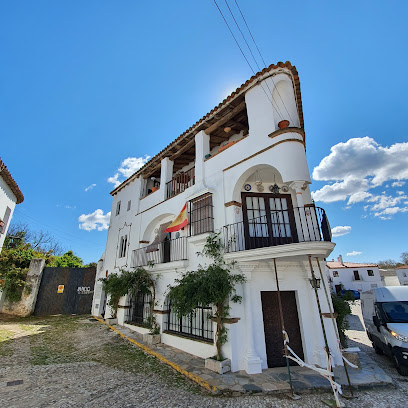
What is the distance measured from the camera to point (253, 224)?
24.9 ft

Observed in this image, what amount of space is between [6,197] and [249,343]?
1547 centimetres

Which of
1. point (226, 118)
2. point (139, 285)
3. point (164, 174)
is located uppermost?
point (226, 118)

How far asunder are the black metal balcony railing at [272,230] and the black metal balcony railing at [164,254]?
2672 mm

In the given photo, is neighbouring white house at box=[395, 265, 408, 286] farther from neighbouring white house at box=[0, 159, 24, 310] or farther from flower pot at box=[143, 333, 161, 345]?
neighbouring white house at box=[0, 159, 24, 310]

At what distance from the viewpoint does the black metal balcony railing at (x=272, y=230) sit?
6.73m

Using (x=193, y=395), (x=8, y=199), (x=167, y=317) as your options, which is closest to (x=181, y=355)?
(x=167, y=317)

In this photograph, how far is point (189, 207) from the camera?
923cm

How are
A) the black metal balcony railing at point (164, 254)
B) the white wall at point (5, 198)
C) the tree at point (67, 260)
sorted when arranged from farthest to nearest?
the tree at point (67, 260) → the white wall at point (5, 198) → the black metal balcony railing at point (164, 254)

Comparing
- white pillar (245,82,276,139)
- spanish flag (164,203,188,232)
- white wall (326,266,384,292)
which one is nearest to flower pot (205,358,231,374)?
spanish flag (164,203,188,232)

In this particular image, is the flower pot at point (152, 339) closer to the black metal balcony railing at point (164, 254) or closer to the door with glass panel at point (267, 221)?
the black metal balcony railing at point (164, 254)

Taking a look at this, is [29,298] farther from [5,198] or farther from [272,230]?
[272,230]

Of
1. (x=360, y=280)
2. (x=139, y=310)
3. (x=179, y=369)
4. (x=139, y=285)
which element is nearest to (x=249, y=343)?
(x=179, y=369)

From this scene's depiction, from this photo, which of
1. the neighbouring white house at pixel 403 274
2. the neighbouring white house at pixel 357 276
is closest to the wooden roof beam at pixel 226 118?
the neighbouring white house at pixel 357 276

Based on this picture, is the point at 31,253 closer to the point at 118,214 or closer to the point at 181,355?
the point at 118,214
